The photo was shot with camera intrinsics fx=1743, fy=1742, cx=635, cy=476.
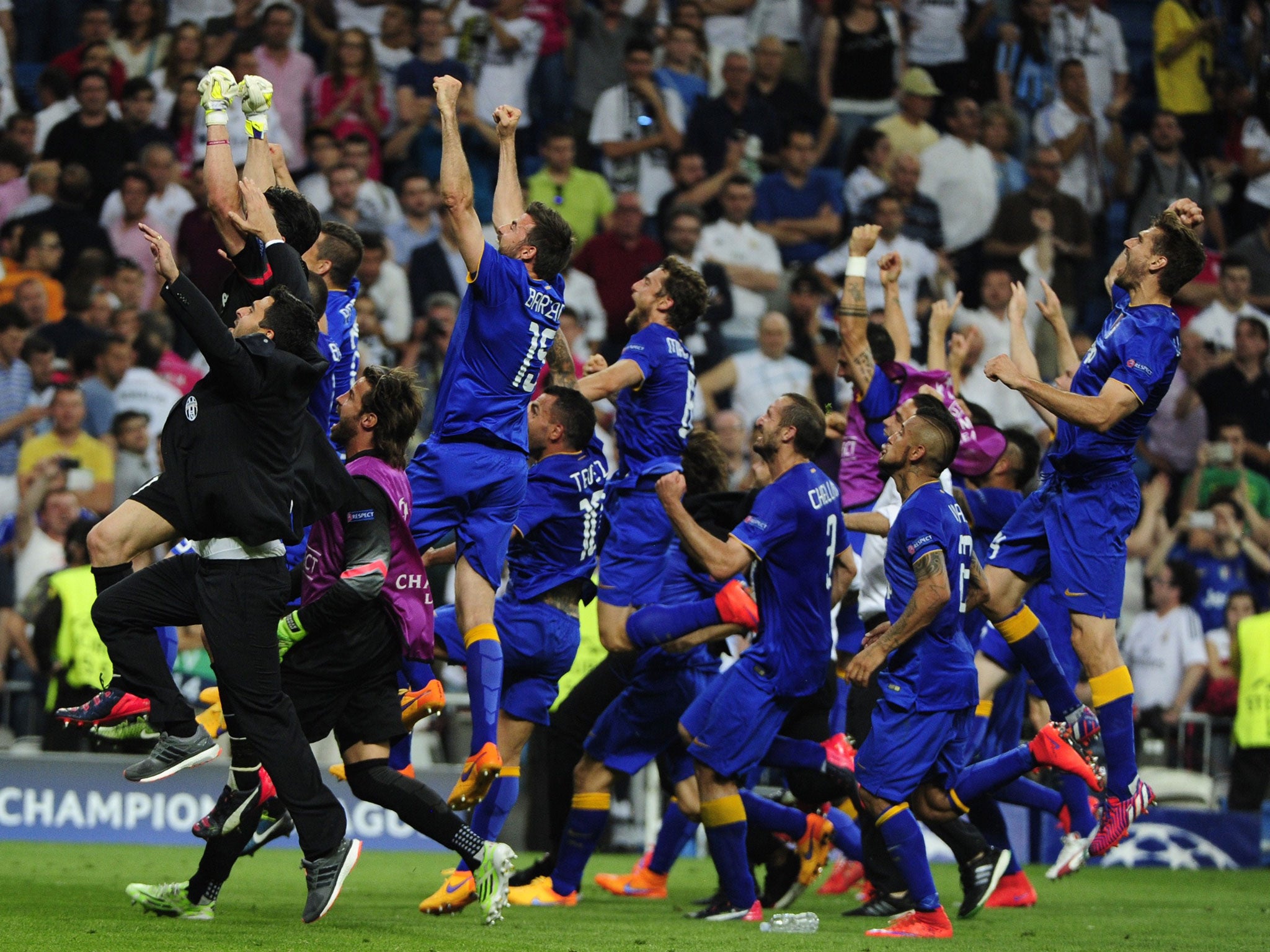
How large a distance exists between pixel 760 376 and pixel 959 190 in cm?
392

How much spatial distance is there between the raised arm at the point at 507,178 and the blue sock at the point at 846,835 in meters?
3.92

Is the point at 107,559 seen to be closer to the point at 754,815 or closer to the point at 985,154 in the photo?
the point at 754,815

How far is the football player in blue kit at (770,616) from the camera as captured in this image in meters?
8.66

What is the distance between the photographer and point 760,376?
1606cm

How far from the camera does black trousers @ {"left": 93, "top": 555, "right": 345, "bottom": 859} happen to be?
23.8 feet

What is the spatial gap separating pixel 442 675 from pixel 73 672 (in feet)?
9.76

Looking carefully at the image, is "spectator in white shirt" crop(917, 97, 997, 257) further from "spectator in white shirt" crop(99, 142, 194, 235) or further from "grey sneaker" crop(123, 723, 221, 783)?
"grey sneaker" crop(123, 723, 221, 783)

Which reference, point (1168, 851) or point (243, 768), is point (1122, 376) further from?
point (1168, 851)

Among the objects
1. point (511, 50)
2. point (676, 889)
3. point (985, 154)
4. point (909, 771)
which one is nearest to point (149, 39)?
point (511, 50)

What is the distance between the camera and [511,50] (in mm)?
17781

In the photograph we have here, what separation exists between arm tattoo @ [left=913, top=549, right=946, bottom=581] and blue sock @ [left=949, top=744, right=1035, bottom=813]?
1638 mm

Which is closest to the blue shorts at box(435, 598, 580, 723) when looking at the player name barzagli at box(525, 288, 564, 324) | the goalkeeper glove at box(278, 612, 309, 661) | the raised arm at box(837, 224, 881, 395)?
the goalkeeper glove at box(278, 612, 309, 661)

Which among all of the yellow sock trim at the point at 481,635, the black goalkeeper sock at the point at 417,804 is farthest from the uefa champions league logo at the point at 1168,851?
the black goalkeeper sock at the point at 417,804

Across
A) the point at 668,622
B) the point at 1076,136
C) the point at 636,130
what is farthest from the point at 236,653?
the point at 1076,136
